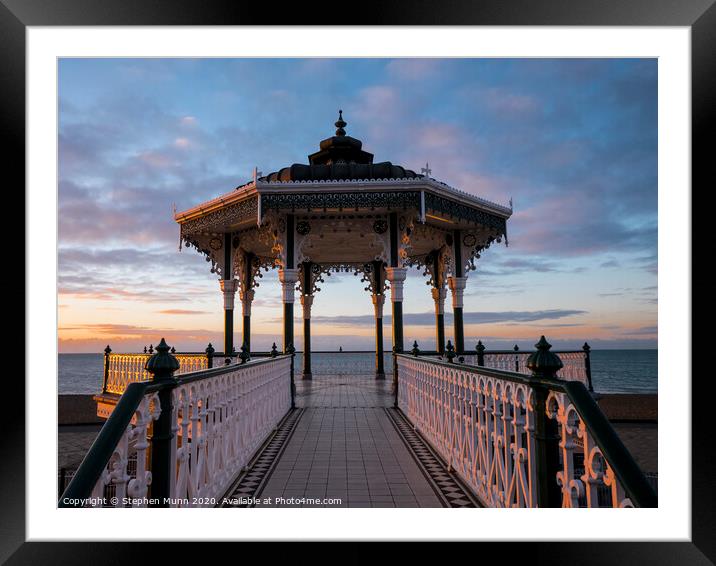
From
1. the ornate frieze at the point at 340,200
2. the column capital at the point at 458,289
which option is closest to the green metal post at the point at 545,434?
the ornate frieze at the point at 340,200

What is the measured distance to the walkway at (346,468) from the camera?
382 centimetres

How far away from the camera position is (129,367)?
10.9 metres

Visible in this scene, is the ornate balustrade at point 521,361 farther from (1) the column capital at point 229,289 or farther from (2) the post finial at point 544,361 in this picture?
(2) the post finial at point 544,361

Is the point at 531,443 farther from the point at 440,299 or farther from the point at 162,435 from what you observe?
the point at 440,299

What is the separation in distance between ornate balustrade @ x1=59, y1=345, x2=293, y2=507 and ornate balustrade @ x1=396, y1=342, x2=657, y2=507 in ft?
6.64

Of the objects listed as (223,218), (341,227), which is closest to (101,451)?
(341,227)

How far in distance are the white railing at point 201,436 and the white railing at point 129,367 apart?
14.2 ft

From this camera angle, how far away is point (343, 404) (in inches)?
358

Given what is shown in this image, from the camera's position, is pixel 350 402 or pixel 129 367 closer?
pixel 350 402

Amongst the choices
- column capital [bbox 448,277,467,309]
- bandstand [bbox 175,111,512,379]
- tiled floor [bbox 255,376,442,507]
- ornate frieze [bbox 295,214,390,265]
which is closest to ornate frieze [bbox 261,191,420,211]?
bandstand [bbox 175,111,512,379]
